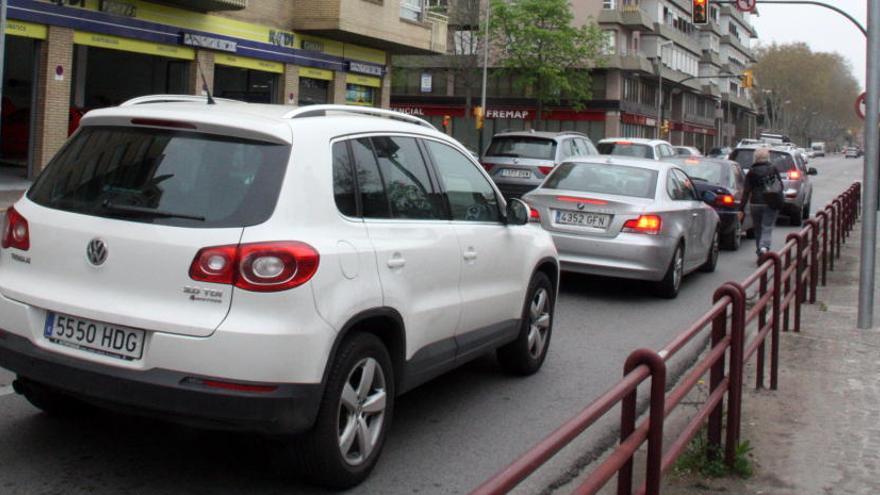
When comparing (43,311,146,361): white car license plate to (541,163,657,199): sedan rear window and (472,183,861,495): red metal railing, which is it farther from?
(541,163,657,199): sedan rear window

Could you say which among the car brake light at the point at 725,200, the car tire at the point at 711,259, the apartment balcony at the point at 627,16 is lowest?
the car tire at the point at 711,259

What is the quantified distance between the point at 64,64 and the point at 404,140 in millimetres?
18449

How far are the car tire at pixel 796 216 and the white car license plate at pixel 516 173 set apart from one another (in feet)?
21.4

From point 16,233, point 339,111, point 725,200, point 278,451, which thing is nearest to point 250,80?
point 725,200

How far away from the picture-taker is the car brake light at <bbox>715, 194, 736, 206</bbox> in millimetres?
15836

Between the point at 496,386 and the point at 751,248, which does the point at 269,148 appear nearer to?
the point at 496,386

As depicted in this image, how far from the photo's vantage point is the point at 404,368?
4926mm

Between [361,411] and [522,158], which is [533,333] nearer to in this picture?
[361,411]

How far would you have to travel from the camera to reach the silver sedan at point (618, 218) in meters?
10.5

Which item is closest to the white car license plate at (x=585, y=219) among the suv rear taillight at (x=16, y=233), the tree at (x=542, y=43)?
the suv rear taillight at (x=16, y=233)

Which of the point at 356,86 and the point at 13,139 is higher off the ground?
the point at 356,86

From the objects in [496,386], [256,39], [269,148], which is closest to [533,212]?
[496,386]

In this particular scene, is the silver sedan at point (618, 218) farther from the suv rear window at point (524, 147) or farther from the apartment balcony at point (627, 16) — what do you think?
the apartment balcony at point (627, 16)

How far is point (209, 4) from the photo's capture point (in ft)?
80.8
